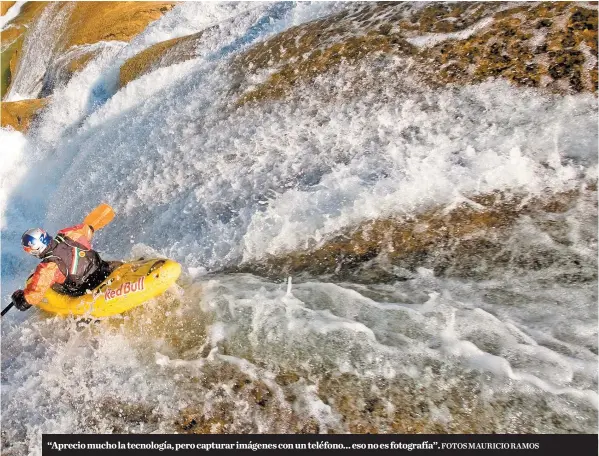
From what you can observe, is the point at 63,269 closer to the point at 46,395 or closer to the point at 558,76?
the point at 46,395

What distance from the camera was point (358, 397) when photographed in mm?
4379

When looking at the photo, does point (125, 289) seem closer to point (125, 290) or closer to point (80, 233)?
point (125, 290)

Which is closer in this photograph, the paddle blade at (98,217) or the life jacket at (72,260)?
the life jacket at (72,260)

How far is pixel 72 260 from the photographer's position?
242 inches

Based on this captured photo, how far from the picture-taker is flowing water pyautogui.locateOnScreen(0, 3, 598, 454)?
434 centimetres

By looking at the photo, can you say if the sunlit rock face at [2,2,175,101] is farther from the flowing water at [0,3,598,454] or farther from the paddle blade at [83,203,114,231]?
the paddle blade at [83,203,114,231]

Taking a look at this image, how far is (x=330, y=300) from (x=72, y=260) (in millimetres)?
3426

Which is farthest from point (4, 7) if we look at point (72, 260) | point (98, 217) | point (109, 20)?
point (72, 260)

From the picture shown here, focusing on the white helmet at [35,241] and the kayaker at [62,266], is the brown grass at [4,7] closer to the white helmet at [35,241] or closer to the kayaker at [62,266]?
the kayaker at [62,266]

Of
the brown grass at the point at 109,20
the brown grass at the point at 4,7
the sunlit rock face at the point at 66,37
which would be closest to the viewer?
the sunlit rock face at the point at 66,37

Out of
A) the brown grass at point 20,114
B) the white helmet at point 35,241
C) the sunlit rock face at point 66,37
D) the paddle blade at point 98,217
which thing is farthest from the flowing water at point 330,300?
the sunlit rock face at point 66,37

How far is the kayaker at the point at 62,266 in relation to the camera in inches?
229

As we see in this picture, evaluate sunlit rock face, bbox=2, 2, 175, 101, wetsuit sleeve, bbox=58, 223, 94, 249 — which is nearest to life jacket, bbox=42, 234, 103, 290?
wetsuit sleeve, bbox=58, 223, 94, 249
